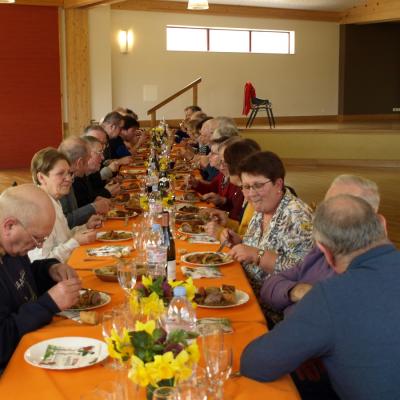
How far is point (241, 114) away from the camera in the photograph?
17000 mm

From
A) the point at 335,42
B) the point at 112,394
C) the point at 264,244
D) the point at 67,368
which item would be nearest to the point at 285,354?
the point at 112,394

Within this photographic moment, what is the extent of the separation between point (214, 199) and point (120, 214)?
2.97ft

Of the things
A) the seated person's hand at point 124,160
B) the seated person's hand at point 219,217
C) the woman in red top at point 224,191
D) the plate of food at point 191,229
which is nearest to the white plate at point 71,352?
the plate of food at point 191,229

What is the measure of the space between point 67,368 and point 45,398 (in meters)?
0.16

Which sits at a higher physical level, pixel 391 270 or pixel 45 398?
pixel 391 270

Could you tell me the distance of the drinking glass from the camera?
122cm

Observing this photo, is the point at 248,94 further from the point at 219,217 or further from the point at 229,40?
the point at 219,217

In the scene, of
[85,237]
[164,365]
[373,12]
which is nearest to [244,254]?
[85,237]

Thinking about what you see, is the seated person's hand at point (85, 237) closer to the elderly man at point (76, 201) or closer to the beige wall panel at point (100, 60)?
the elderly man at point (76, 201)

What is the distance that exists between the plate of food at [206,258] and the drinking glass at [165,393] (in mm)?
1687

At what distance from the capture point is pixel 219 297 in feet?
7.71

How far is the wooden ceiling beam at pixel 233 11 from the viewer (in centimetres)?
1473

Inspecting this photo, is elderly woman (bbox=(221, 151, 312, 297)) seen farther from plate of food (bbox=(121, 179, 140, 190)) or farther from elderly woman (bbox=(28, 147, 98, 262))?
plate of food (bbox=(121, 179, 140, 190))

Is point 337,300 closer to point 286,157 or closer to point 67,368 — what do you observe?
point 67,368
